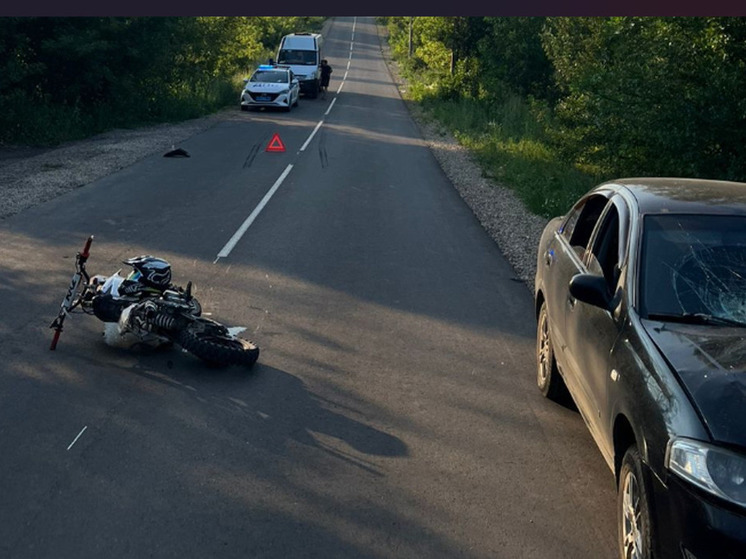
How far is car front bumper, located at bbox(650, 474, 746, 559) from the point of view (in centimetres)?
376

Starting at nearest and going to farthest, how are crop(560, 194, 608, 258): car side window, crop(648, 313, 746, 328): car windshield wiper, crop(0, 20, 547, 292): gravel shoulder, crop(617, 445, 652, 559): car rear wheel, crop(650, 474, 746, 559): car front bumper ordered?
crop(650, 474, 746, 559): car front bumper, crop(617, 445, 652, 559): car rear wheel, crop(648, 313, 746, 328): car windshield wiper, crop(560, 194, 608, 258): car side window, crop(0, 20, 547, 292): gravel shoulder

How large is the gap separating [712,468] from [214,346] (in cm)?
434

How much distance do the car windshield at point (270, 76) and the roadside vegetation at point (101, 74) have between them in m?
1.74

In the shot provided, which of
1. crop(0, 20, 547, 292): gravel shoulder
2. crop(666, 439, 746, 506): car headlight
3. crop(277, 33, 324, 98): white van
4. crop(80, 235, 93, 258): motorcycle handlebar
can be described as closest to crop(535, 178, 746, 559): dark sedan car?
crop(666, 439, 746, 506): car headlight

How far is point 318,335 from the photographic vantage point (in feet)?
28.5

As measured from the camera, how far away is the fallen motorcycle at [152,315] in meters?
7.48

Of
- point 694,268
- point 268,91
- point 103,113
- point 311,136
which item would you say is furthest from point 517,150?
point 694,268

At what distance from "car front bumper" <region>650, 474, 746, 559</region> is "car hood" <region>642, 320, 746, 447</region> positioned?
0.87 ft

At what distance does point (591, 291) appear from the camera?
541 centimetres

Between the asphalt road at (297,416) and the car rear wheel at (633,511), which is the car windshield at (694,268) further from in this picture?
the asphalt road at (297,416)

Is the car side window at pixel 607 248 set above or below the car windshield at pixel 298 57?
above

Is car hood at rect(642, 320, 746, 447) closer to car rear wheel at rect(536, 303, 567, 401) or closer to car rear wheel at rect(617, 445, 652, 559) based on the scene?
car rear wheel at rect(617, 445, 652, 559)

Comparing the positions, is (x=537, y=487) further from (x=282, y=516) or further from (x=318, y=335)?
(x=318, y=335)

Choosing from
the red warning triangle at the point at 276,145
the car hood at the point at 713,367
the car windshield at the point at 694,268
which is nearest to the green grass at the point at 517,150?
the red warning triangle at the point at 276,145
